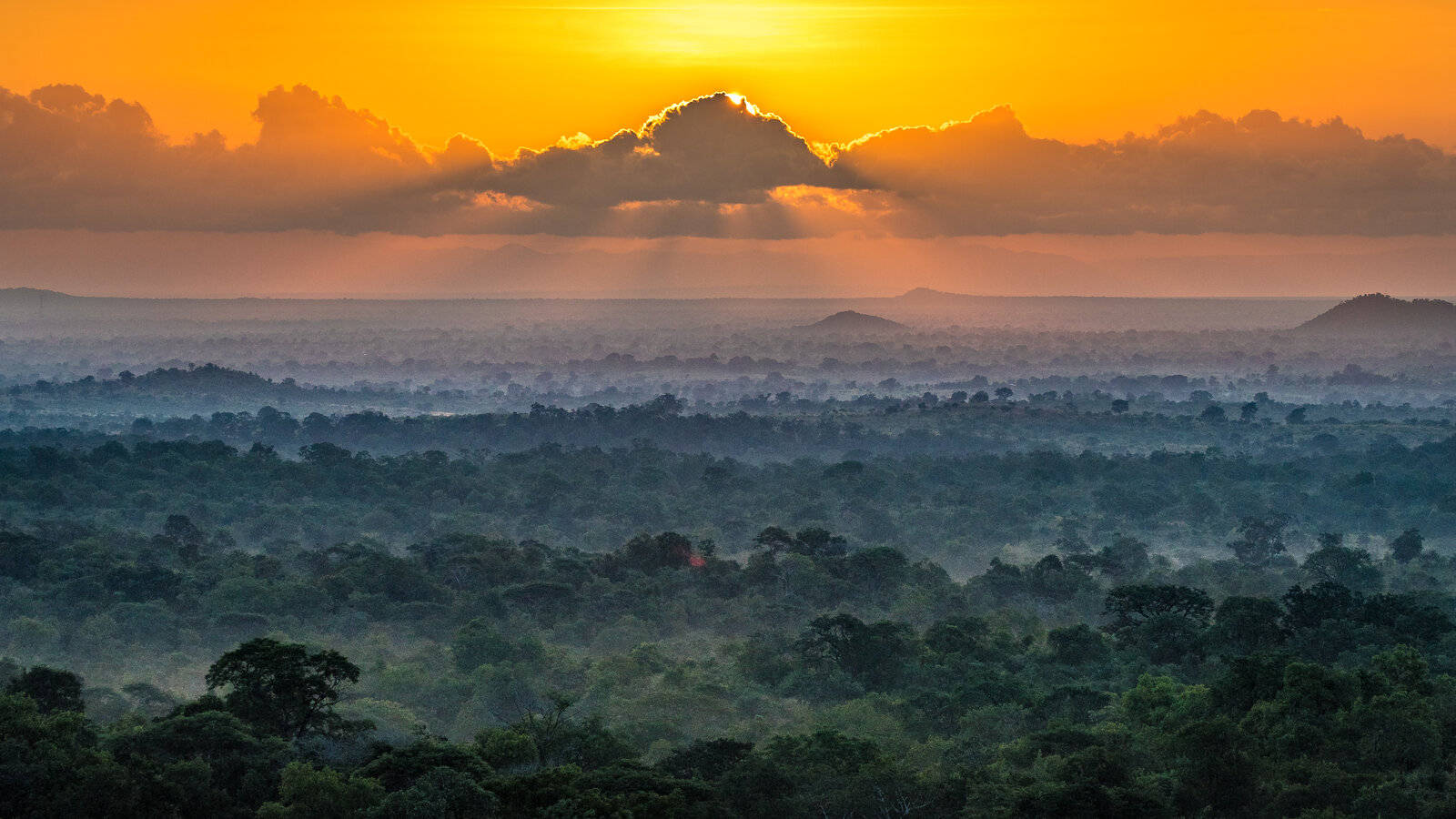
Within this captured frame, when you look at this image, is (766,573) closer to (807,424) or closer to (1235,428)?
(807,424)

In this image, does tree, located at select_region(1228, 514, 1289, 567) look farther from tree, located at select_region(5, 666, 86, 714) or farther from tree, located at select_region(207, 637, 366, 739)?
tree, located at select_region(5, 666, 86, 714)

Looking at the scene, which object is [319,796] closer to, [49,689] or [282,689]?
[282,689]

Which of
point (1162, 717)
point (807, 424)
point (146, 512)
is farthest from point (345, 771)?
point (807, 424)

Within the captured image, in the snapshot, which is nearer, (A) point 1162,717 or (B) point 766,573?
(A) point 1162,717

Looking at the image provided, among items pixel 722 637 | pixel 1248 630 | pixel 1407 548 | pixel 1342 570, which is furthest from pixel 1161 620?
pixel 1407 548

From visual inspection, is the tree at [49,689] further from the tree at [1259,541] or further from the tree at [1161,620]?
the tree at [1259,541]

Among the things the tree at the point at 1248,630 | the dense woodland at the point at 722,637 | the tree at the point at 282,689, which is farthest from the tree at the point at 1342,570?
the tree at the point at 282,689
